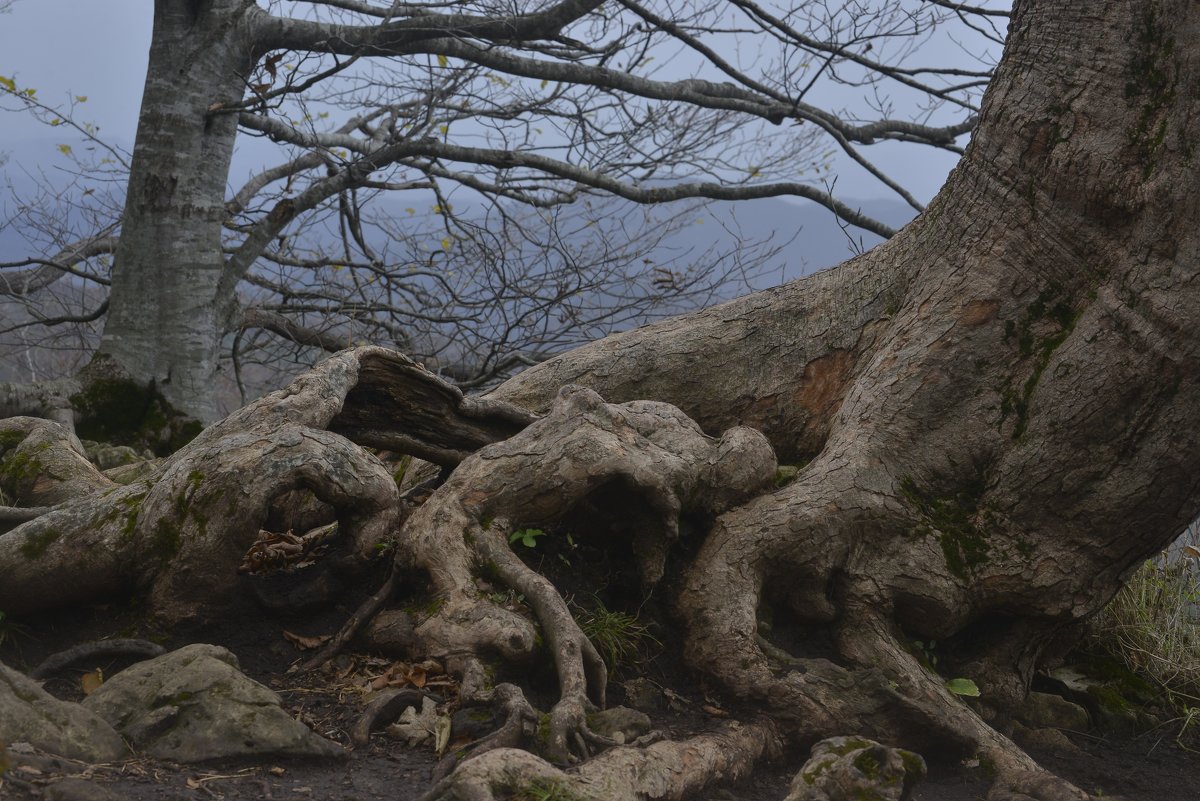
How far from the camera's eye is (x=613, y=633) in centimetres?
452

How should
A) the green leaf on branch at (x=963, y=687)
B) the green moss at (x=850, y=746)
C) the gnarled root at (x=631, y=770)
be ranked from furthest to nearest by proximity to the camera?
1. the green leaf on branch at (x=963, y=687)
2. the green moss at (x=850, y=746)
3. the gnarled root at (x=631, y=770)

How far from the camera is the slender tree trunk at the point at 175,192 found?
31.0 feet

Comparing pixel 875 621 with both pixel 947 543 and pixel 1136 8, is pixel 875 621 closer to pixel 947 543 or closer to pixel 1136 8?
pixel 947 543

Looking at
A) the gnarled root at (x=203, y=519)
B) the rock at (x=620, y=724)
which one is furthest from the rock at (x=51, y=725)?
the rock at (x=620, y=724)

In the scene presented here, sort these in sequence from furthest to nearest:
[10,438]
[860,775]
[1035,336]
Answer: [10,438] < [1035,336] < [860,775]

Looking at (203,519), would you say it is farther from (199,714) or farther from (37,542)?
(199,714)

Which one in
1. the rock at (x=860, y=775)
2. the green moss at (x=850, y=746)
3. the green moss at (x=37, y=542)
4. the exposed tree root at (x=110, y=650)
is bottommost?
the rock at (x=860, y=775)

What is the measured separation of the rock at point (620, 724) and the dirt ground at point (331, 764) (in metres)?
0.23

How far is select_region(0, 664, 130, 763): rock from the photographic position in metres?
3.14

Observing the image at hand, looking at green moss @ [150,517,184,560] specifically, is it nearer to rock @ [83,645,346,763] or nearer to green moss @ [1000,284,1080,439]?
rock @ [83,645,346,763]

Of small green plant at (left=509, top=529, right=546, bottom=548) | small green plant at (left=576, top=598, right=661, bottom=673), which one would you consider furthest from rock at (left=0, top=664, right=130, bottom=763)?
small green plant at (left=576, top=598, right=661, bottom=673)

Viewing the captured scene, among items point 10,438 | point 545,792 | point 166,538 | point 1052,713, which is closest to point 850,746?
point 545,792

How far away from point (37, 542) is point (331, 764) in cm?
175

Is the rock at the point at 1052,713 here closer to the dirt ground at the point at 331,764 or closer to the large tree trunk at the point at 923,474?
the dirt ground at the point at 331,764
